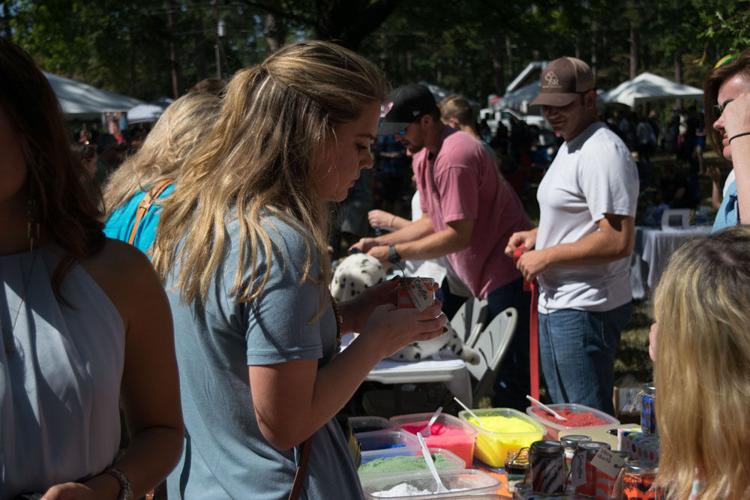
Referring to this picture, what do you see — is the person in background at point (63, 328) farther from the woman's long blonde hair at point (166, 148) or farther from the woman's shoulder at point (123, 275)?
the woman's long blonde hair at point (166, 148)

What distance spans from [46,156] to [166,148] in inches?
62.6

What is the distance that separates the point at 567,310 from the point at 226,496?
209 centimetres

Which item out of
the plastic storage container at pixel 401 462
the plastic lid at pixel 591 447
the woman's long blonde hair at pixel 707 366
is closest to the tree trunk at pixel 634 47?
the plastic storage container at pixel 401 462

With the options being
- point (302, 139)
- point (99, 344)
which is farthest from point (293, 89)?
point (99, 344)

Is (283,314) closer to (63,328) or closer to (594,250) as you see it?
(63,328)

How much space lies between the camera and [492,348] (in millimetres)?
4406

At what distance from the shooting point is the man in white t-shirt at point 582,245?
331 cm

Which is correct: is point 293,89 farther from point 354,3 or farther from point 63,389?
point 354,3

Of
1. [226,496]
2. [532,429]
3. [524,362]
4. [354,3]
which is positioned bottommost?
[524,362]

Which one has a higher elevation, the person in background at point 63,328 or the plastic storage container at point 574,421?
the person in background at point 63,328

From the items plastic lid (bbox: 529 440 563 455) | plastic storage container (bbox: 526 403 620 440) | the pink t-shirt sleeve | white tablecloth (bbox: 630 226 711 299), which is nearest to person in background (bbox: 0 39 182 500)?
plastic lid (bbox: 529 440 563 455)

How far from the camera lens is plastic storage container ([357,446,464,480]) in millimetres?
2416

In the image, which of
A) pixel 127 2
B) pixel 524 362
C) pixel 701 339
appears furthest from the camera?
pixel 127 2

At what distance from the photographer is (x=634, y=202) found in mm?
3344
